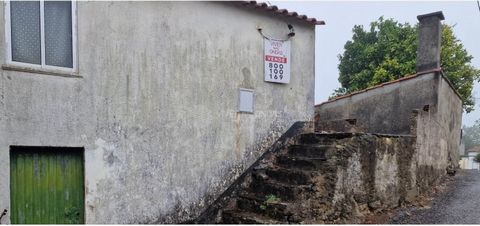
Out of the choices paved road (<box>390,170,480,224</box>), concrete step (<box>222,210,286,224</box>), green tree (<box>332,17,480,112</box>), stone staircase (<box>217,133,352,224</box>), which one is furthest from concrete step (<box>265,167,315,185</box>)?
green tree (<box>332,17,480,112</box>)

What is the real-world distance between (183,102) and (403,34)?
675 inches

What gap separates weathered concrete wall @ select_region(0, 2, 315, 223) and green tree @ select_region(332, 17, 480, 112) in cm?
1327

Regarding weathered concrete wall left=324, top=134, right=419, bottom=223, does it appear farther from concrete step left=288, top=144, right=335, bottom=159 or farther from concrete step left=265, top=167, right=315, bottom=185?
concrete step left=265, top=167, right=315, bottom=185

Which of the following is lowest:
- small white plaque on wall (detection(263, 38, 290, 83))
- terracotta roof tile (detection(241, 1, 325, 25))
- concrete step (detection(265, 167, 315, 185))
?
concrete step (detection(265, 167, 315, 185))

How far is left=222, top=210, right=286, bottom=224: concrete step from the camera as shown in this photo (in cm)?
589

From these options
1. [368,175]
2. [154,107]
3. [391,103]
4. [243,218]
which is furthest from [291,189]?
[391,103]

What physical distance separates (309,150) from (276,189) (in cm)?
106

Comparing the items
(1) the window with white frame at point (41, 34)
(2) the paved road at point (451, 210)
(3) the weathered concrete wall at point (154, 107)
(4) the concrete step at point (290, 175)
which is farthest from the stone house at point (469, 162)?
(1) the window with white frame at point (41, 34)

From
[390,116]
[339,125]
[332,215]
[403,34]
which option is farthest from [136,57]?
[403,34]

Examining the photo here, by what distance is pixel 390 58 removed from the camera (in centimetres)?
1953

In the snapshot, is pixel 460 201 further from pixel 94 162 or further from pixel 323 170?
pixel 94 162

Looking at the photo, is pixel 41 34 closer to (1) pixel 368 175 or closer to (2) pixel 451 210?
Answer: (1) pixel 368 175

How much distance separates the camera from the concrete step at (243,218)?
589 cm

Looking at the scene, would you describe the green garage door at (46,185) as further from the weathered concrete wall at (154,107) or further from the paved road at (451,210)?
the paved road at (451,210)
